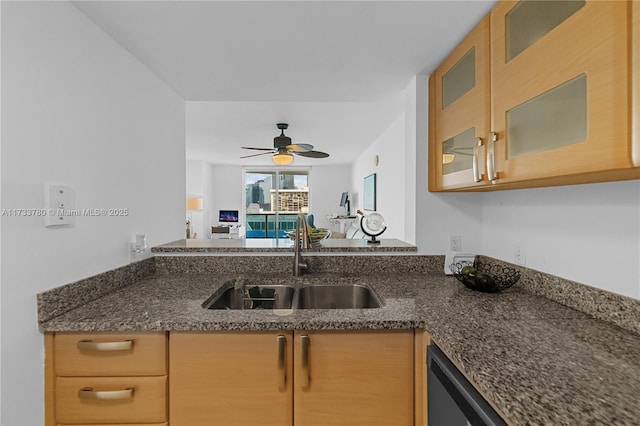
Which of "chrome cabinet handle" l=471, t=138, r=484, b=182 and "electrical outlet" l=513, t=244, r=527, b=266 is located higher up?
"chrome cabinet handle" l=471, t=138, r=484, b=182

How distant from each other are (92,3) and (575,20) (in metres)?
1.68

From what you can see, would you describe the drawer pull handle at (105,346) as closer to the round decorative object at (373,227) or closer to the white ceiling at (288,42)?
the white ceiling at (288,42)

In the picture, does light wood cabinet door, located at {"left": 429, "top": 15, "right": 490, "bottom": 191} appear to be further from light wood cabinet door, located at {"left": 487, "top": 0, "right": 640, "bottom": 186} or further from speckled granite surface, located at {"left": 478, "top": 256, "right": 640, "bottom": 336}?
speckled granite surface, located at {"left": 478, "top": 256, "right": 640, "bottom": 336}

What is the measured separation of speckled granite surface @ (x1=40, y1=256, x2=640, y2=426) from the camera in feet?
2.24

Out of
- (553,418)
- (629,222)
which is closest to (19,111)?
(553,418)

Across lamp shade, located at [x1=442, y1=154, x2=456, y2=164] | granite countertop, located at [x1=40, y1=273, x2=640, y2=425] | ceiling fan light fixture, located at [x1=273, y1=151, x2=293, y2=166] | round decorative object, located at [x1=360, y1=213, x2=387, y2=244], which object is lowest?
granite countertop, located at [x1=40, y1=273, x2=640, y2=425]

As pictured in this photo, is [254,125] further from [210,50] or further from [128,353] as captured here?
[128,353]

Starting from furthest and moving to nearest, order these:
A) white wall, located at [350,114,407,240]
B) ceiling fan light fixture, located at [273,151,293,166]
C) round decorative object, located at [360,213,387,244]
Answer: ceiling fan light fixture, located at [273,151,293,166] < white wall, located at [350,114,407,240] < round decorative object, located at [360,213,387,244]

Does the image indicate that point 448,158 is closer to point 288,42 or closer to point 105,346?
point 288,42

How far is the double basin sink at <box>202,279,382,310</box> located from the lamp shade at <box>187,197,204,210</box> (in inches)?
233

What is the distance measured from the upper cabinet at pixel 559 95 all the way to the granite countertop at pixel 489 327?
1.59ft

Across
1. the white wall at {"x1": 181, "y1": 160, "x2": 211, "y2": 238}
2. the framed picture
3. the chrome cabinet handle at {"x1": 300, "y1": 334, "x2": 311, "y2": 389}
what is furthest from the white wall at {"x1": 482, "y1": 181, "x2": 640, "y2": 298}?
the white wall at {"x1": 181, "y1": 160, "x2": 211, "y2": 238}

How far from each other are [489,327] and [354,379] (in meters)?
0.51

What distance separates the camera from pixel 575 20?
86cm
